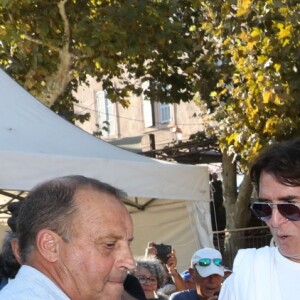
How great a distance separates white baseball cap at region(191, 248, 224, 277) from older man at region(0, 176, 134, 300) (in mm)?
3149

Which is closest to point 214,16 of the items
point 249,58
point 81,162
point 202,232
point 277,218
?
point 249,58

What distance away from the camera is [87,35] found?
11.1m

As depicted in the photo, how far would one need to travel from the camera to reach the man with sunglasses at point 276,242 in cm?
242

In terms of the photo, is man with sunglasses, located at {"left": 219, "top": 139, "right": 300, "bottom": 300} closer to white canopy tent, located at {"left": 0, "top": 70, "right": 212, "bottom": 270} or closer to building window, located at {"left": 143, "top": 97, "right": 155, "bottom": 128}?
white canopy tent, located at {"left": 0, "top": 70, "right": 212, "bottom": 270}

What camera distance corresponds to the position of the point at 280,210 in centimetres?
245

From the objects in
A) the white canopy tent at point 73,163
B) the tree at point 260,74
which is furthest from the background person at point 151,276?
the tree at point 260,74

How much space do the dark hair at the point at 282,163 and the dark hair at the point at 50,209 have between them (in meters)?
0.81

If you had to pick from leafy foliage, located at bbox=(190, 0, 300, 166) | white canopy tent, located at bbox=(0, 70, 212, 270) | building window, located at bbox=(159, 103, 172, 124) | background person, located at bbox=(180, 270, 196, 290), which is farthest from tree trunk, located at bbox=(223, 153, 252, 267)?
building window, located at bbox=(159, 103, 172, 124)

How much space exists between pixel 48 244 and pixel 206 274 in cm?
321

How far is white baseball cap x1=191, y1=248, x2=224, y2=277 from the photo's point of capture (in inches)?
191

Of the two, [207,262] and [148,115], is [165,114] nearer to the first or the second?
[148,115]

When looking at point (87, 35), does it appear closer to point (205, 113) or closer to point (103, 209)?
point (205, 113)

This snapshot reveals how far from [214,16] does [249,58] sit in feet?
5.74

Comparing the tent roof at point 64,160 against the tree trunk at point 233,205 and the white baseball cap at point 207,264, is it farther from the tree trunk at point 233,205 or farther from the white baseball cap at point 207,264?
the tree trunk at point 233,205
